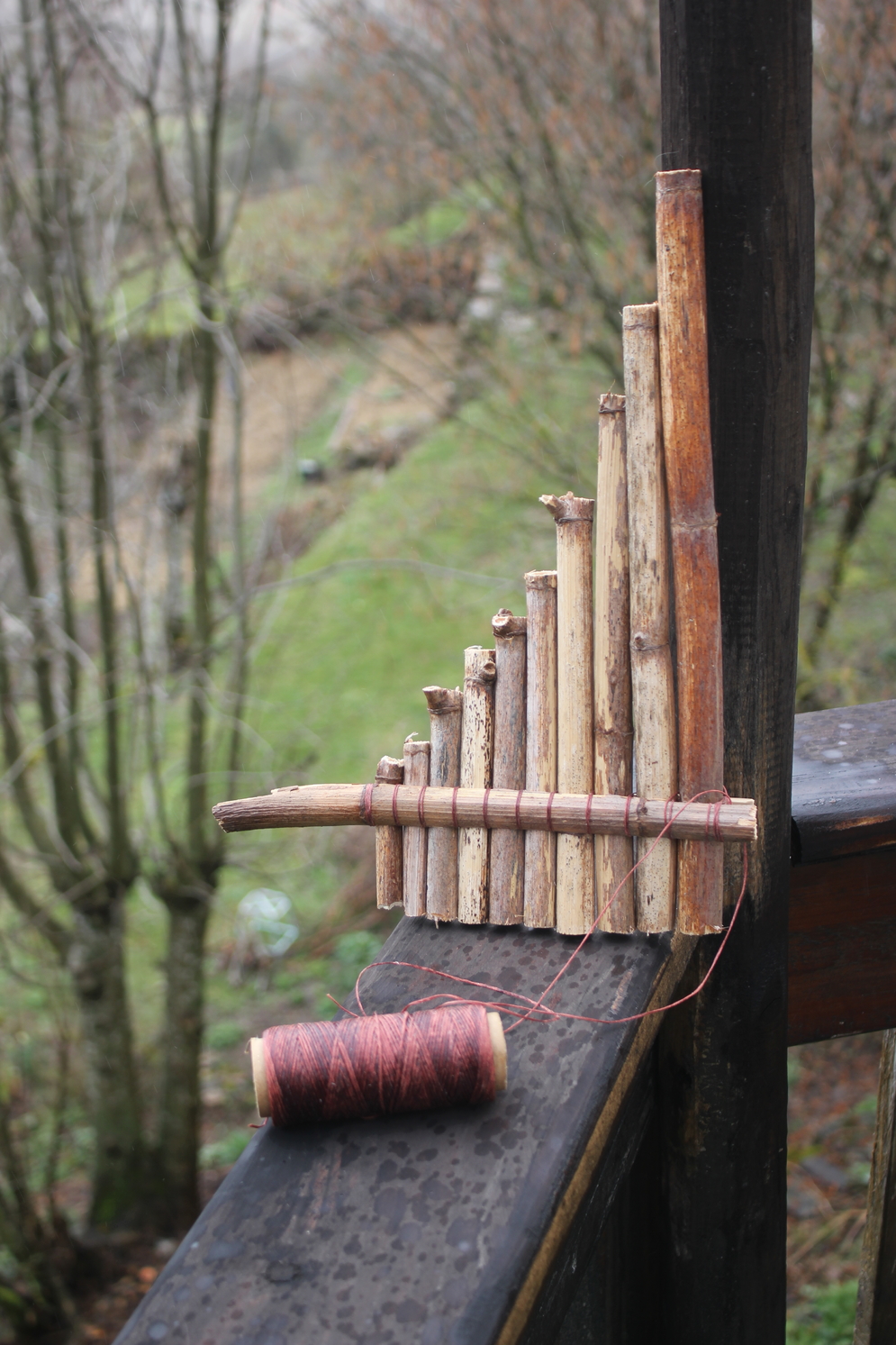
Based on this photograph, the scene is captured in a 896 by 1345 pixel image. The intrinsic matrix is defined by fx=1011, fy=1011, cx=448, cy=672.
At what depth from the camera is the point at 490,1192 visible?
916 mm

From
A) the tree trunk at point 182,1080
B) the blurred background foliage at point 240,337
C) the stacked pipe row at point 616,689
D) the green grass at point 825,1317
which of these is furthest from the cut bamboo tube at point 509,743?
the tree trunk at point 182,1080

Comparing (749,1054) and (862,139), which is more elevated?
(862,139)

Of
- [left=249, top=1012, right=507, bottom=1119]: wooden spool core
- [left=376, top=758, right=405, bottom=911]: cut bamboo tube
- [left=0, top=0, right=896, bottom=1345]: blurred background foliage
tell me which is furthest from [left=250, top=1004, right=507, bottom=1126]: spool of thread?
[left=0, top=0, right=896, bottom=1345]: blurred background foliage

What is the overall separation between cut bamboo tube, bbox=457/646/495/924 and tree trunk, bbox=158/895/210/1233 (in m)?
4.48

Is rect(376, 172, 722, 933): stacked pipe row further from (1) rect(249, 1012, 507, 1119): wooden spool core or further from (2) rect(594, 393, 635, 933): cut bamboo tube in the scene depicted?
(1) rect(249, 1012, 507, 1119): wooden spool core

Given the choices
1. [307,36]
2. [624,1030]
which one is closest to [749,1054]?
[624,1030]

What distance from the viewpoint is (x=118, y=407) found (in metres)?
5.64

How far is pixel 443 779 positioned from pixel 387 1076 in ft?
1.57

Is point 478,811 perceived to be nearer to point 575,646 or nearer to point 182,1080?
point 575,646

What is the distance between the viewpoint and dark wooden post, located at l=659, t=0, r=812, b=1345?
45.1 inches

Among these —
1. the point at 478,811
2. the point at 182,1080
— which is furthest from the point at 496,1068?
the point at 182,1080

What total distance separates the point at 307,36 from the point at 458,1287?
6.55m

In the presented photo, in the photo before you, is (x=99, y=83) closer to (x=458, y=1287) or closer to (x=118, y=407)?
(x=118, y=407)

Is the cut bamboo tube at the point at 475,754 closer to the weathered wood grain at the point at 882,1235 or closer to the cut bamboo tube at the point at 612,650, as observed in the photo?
the cut bamboo tube at the point at 612,650
